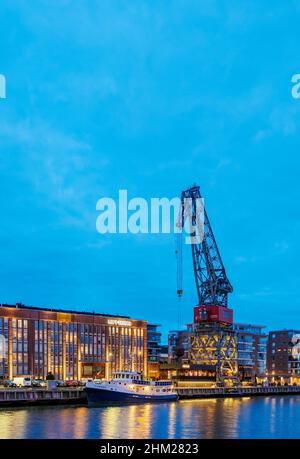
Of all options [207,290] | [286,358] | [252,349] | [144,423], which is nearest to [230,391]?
[207,290]

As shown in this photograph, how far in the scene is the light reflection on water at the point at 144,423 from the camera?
49.1 m

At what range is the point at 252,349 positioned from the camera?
18162 cm

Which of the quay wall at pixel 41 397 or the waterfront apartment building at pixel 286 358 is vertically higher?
the quay wall at pixel 41 397

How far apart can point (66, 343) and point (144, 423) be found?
67.8 m

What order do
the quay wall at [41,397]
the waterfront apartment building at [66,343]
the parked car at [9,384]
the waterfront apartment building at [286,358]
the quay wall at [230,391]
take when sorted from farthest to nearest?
the waterfront apartment building at [286,358] < the waterfront apartment building at [66,343] < the quay wall at [230,391] < the parked car at [9,384] < the quay wall at [41,397]

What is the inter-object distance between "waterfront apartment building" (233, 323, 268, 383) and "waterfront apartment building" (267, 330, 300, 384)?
3.17 metres

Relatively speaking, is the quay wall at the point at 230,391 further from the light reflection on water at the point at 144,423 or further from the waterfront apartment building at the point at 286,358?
the waterfront apartment building at the point at 286,358

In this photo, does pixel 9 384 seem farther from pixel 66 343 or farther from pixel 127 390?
pixel 66 343

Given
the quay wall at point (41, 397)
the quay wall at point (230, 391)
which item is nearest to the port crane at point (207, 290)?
the quay wall at point (230, 391)

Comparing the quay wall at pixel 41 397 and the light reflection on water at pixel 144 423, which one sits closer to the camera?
the light reflection on water at pixel 144 423

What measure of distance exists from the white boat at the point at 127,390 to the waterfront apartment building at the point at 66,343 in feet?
105

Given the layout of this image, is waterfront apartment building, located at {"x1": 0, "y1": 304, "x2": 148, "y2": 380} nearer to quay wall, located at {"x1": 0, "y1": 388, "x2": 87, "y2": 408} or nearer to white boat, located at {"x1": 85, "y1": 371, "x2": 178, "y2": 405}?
white boat, located at {"x1": 85, "y1": 371, "x2": 178, "y2": 405}
